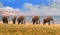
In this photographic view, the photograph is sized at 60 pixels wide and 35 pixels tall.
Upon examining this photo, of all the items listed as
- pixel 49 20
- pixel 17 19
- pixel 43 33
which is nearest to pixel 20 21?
pixel 17 19

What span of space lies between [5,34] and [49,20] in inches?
618

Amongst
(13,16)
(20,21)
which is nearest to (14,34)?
(20,21)

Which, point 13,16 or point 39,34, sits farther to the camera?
point 13,16

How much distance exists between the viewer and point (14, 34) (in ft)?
27.2

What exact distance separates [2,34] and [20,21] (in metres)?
13.6

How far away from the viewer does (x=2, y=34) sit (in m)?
8.38

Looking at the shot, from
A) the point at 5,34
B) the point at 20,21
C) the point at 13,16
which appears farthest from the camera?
the point at 13,16

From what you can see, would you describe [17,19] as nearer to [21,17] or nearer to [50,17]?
[21,17]

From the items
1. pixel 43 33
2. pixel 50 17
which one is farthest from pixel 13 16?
pixel 43 33

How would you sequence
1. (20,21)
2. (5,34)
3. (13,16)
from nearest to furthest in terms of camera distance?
1. (5,34)
2. (20,21)
3. (13,16)

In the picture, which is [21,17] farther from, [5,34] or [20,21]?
[5,34]

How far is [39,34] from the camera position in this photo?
8320 millimetres

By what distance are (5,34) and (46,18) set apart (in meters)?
16.3

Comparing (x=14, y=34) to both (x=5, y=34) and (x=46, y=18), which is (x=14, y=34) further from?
(x=46, y=18)
